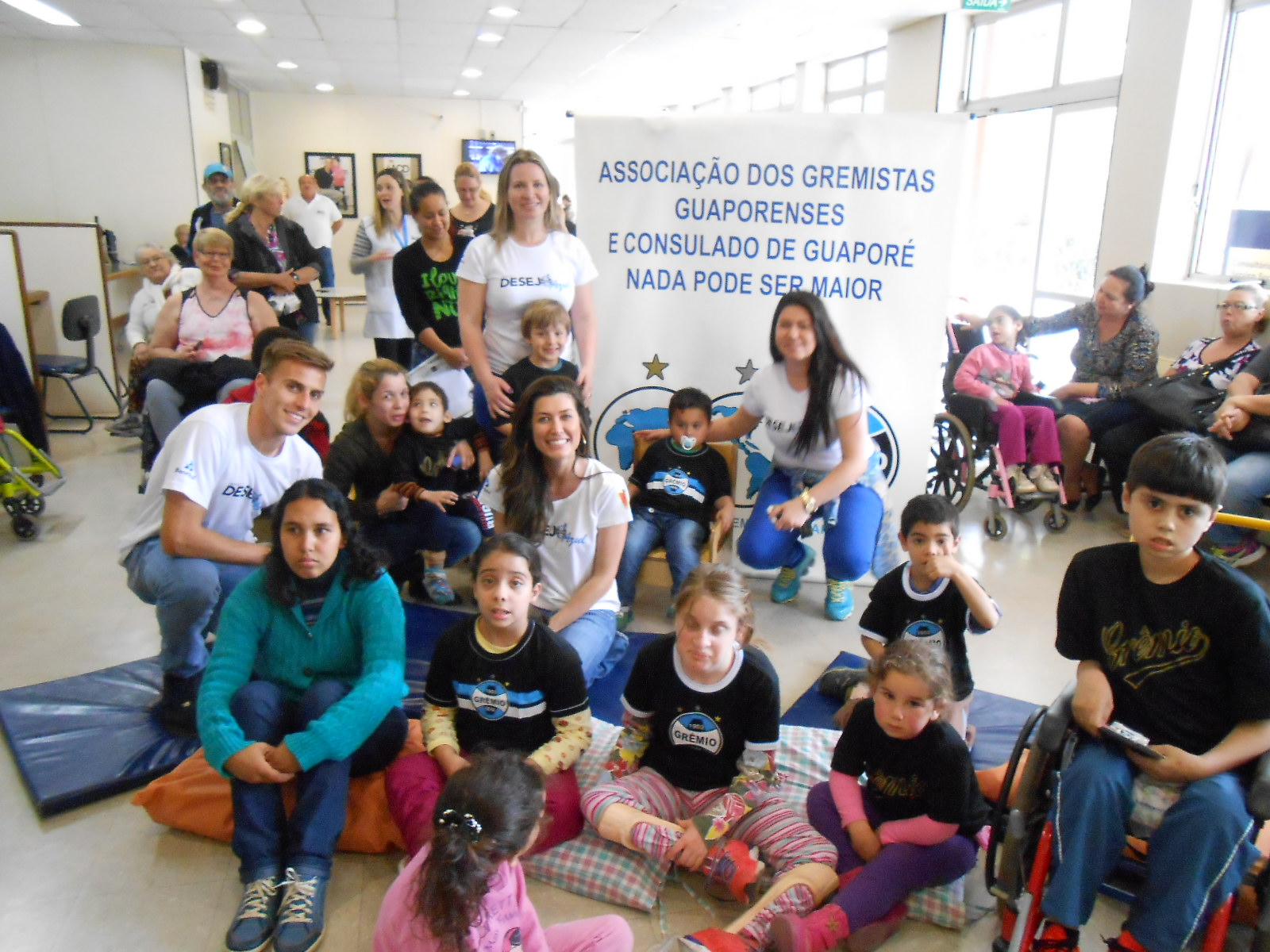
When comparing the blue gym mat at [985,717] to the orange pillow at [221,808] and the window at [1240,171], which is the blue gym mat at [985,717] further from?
the window at [1240,171]

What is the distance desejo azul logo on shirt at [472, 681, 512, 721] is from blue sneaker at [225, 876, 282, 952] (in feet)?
1.69

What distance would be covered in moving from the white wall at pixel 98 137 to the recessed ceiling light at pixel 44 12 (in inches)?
30.2

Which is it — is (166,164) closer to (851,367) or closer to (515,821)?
(851,367)

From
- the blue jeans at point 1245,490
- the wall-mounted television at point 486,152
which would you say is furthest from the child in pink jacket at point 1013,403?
the wall-mounted television at point 486,152

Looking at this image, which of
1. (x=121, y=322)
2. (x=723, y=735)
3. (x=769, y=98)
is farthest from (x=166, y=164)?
(x=723, y=735)

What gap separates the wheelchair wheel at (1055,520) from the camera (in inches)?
164

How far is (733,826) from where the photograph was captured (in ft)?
6.23

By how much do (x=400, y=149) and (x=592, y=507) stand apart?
12.9 meters

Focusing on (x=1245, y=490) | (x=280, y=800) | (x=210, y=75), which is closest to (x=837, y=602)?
(x=1245, y=490)

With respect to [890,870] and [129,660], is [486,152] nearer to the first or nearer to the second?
[129,660]

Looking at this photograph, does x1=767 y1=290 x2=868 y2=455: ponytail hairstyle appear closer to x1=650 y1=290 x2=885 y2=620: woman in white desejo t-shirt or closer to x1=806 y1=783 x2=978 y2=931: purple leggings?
x1=650 y1=290 x2=885 y2=620: woman in white desejo t-shirt

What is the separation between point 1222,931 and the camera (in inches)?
58.4

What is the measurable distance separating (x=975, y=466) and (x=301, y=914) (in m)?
3.56

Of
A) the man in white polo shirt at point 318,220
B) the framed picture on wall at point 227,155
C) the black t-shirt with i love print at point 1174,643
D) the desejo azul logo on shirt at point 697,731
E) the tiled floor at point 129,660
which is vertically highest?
the framed picture on wall at point 227,155
